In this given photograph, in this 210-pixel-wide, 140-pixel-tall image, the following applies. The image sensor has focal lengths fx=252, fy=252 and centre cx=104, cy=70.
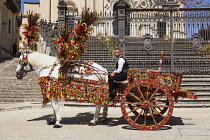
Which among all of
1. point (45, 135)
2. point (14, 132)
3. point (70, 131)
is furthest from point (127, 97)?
point (14, 132)

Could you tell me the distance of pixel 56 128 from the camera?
6.47m

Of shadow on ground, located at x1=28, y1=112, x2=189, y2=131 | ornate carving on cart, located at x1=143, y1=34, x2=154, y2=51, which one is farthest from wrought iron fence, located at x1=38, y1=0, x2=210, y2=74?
shadow on ground, located at x1=28, y1=112, x2=189, y2=131

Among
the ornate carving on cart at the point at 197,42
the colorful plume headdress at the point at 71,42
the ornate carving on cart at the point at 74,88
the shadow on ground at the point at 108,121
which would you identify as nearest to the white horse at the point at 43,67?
the ornate carving on cart at the point at 74,88

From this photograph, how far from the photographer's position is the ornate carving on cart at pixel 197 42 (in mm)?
13461

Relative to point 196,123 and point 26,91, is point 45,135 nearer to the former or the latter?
point 196,123

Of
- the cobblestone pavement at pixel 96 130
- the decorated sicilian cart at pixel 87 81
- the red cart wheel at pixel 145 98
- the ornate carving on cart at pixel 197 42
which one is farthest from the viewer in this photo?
the ornate carving on cart at pixel 197 42

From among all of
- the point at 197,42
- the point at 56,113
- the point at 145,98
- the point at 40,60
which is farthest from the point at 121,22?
the point at 56,113

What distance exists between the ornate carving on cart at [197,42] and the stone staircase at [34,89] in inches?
82.4

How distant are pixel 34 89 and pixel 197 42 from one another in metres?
8.96

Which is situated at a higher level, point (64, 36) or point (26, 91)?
point (64, 36)

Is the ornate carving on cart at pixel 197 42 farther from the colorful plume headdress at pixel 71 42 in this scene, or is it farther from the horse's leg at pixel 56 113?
the horse's leg at pixel 56 113

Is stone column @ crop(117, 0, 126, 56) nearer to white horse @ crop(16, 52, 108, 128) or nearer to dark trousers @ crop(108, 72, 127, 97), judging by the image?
white horse @ crop(16, 52, 108, 128)

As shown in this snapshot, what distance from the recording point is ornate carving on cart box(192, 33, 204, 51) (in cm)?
1346

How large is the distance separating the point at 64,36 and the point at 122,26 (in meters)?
6.57
